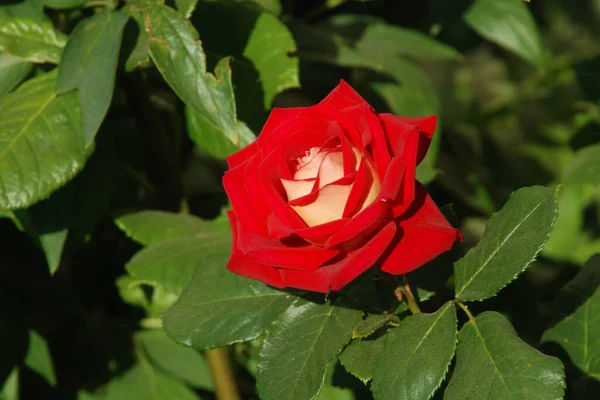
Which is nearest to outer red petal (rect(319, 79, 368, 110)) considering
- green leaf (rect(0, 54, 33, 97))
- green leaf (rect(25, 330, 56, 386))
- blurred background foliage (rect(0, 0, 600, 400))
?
blurred background foliage (rect(0, 0, 600, 400))

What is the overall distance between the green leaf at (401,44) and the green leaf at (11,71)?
50 centimetres

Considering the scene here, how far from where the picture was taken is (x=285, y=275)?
2.01ft

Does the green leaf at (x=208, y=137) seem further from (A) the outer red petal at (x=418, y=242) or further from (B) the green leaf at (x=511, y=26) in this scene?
(B) the green leaf at (x=511, y=26)

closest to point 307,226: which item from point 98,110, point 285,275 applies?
point 285,275

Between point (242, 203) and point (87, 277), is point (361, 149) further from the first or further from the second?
point (87, 277)

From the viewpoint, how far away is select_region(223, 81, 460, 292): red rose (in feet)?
1.93

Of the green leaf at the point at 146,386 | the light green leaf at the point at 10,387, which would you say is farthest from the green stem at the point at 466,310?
the light green leaf at the point at 10,387

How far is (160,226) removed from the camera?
0.98m

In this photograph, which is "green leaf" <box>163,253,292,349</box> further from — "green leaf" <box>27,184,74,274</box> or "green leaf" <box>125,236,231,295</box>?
"green leaf" <box>27,184,74,274</box>

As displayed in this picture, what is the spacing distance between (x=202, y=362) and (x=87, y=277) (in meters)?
0.24

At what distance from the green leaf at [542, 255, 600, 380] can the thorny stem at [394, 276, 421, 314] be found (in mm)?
196

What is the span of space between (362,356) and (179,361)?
598 mm

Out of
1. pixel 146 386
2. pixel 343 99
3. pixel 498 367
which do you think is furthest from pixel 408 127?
pixel 146 386

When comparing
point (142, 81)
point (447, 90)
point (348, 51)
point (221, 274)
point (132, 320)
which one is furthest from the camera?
point (447, 90)
